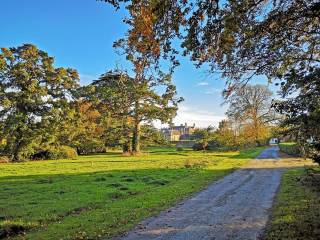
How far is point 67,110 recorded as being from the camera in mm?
48875

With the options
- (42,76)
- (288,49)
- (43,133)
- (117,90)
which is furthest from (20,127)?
(288,49)

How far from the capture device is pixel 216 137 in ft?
213

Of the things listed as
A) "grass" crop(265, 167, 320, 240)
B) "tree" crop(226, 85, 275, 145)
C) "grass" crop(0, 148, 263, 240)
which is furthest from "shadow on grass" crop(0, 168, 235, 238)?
"tree" crop(226, 85, 275, 145)

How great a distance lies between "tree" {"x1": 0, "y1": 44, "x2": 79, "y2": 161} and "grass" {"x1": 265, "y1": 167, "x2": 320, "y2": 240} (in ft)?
120

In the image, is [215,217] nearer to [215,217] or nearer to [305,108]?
[215,217]

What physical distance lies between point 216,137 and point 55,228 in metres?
55.8

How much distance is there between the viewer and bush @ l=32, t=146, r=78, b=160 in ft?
162

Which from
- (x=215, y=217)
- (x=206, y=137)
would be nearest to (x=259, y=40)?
(x=215, y=217)

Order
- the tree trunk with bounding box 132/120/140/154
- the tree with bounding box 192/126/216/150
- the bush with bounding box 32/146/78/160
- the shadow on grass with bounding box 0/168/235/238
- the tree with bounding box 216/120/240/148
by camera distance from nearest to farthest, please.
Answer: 1. the shadow on grass with bounding box 0/168/235/238
2. the bush with bounding box 32/146/78/160
3. the tree trunk with bounding box 132/120/140/154
4. the tree with bounding box 216/120/240/148
5. the tree with bounding box 192/126/216/150

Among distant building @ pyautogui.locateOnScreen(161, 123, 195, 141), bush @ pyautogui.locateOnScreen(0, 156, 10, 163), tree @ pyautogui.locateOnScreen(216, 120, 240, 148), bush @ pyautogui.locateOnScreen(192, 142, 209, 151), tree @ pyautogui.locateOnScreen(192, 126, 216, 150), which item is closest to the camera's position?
bush @ pyautogui.locateOnScreen(0, 156, 10, 163)

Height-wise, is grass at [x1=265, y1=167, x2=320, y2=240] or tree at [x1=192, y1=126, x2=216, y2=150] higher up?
tree at [x1=192, y1=126, x2=216, y2=150]

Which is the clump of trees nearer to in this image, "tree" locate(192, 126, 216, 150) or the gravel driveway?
the gravel driveway

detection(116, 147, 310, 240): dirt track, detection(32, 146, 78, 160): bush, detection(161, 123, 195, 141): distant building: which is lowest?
detection(116, 147, 310, 240): dirt track

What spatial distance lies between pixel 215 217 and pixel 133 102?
138 feet
